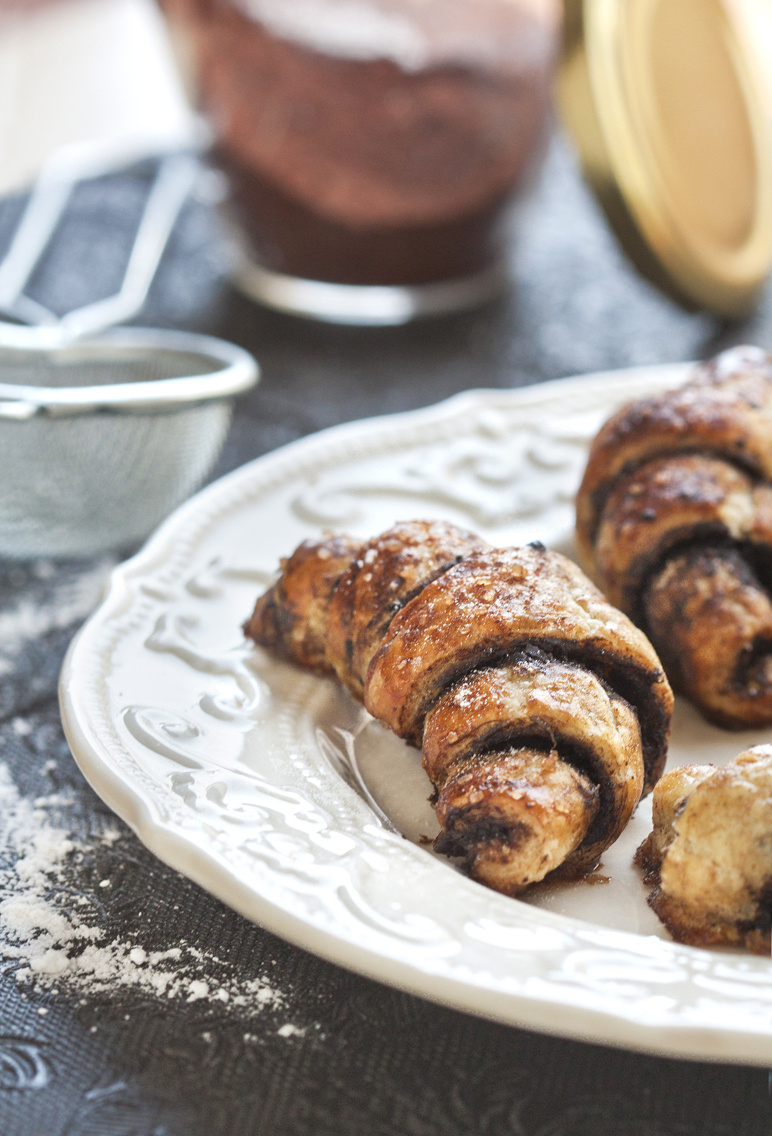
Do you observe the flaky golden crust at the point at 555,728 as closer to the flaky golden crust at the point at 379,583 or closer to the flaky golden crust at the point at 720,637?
the flaky golden crust at the point at 379,583

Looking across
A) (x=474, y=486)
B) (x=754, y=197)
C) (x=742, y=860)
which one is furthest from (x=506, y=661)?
(x=754, y=197)

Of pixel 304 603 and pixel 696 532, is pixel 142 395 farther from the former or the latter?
pixel 696 532

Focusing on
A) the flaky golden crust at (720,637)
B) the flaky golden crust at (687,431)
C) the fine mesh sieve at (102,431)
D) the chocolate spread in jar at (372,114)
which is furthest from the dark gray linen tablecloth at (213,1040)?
the chocolate spread in jar at (372,114)

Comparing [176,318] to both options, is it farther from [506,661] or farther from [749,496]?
[506,661]

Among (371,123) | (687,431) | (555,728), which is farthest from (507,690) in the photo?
(371,123)

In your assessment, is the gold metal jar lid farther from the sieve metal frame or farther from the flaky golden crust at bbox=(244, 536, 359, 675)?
the flaky golden crust at bbox=(244, 536, 359, 675)

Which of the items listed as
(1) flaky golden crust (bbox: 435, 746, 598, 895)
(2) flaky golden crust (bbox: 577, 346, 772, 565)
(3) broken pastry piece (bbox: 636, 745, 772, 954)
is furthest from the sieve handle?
(3) broken pastry piece (bbox: 636, 745, 772, 954)
